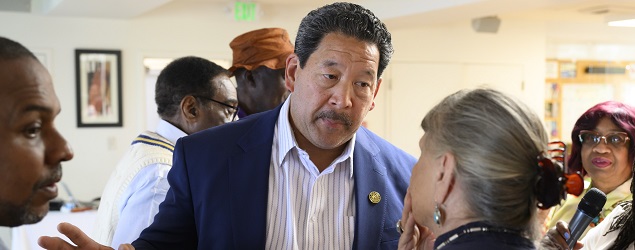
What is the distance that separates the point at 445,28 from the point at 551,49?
191 centimetres

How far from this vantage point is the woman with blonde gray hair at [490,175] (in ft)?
4.17

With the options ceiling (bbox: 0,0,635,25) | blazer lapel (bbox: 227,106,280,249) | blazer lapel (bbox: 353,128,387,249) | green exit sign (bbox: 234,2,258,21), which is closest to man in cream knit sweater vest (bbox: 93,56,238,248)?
blazer lapel (bbox: 227,106,280,249)

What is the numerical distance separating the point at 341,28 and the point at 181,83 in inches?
39.8

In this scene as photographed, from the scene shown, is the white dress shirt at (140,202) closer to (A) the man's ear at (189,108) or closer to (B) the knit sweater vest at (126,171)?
(B) the knit sweater vest at (126,171)

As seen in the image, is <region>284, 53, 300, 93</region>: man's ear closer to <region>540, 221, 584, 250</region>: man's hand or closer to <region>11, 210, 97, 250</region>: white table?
<region>540, 221, 584, 250</region>: man's hand

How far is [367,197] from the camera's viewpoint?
68.8 inches

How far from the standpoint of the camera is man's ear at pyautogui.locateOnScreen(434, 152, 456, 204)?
133cm

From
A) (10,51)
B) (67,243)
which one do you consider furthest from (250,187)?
(10,51)

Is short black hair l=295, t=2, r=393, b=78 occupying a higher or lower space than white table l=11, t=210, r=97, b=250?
higher

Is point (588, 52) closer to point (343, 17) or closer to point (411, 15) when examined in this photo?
→ point (411, 15)

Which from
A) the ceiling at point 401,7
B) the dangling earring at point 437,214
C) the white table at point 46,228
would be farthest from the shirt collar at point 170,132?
the ceiling at point 401,7

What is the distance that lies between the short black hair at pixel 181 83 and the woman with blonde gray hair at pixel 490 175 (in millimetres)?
1379

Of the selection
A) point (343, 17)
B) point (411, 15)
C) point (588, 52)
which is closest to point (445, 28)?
point (411, 15)

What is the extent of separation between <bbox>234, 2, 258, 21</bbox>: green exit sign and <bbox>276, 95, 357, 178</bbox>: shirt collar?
453cm
